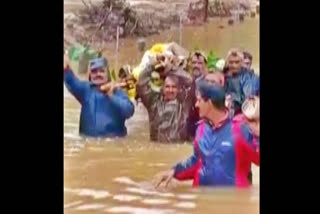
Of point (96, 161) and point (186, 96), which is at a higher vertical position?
point (186, 96)

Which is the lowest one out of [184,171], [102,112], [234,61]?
[184,171]

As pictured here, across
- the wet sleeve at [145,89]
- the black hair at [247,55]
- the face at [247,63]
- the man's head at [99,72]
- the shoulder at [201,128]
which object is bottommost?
the shoulder at [201,128]

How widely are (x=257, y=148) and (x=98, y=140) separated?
1.02ft

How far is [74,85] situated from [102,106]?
7 centimetres

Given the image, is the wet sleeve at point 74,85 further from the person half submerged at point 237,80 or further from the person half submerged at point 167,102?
the person half submerged at point 237,80

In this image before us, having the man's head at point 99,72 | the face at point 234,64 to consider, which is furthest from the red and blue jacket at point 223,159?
the man's head at point 99,72

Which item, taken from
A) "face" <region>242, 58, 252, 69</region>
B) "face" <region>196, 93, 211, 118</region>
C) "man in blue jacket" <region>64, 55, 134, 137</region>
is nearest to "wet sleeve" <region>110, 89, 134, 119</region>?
"man in blue jacket" <region>64, 55, 134, 137</region>

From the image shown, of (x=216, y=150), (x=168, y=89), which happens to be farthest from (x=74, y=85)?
(x=216, y=150)

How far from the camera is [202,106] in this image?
3.68ft

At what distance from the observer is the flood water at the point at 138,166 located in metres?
1.10

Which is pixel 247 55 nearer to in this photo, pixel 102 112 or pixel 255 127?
pixel 255 127
